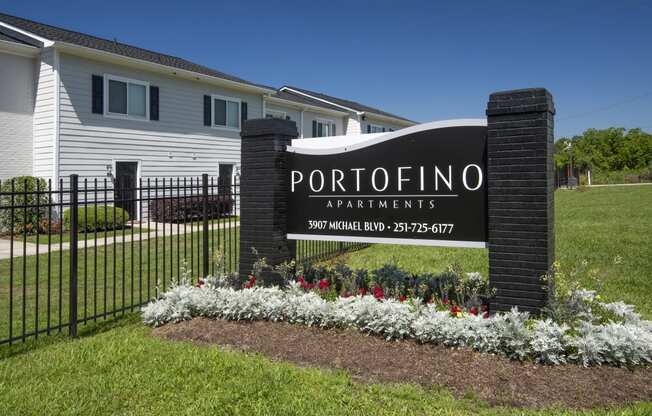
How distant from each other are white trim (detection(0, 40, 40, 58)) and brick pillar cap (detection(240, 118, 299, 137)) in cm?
1185

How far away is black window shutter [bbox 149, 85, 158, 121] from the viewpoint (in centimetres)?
1777

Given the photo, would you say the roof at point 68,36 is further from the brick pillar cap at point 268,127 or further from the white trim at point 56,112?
the brick pillar cap at point 268,127

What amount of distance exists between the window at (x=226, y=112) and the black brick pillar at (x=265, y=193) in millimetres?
14297

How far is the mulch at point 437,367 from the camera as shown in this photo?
3727 mm

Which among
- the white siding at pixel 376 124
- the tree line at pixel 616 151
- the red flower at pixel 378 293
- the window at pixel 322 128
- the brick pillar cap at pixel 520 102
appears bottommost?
the red flower at pixel 378 293

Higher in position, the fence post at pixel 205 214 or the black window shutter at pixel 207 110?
the black window shutter at pixel 207 110

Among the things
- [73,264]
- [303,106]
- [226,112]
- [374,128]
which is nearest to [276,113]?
[303,106]

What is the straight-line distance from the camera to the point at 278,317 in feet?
18.2

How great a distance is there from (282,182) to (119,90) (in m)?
12.6

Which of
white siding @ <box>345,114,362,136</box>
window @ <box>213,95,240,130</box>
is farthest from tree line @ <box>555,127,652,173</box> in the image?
window @ <box>213,95,240,130</box>

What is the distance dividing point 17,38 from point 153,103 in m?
4.38

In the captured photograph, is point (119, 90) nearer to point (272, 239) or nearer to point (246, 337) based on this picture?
point (272, 239)

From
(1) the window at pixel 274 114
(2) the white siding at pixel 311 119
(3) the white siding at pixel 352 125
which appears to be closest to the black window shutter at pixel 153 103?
(1) the window at pixel 274 114

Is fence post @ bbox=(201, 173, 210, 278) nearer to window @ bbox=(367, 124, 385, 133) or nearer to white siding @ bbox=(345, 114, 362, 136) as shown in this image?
white siding @ bbox=(345, 114, 362, 136)
